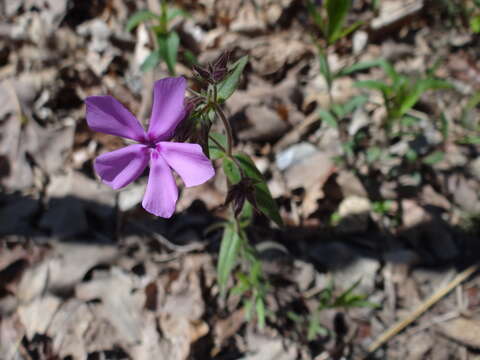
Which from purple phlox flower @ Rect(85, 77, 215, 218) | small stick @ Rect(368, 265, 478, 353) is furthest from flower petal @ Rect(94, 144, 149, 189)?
small stick @ Rect(368, 265, 478, 353)

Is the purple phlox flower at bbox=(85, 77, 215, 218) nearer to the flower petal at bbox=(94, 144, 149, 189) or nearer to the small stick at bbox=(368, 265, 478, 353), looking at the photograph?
the flower petal at bbox=(94, 144, 149, 189)

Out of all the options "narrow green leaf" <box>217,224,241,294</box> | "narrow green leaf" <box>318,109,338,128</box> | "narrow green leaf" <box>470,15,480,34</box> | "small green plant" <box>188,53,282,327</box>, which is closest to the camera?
"small green plant" <box>188,53,282,327</box>

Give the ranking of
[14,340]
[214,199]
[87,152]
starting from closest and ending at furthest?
[14,340] → [214,199] → [87,152]

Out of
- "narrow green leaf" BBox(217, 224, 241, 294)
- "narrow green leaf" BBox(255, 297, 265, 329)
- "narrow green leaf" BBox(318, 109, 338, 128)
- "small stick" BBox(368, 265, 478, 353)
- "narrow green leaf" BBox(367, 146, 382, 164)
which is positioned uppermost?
"narrow green leaf" BBox(318, 109, 338, 128)

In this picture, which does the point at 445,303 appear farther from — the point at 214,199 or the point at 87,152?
the point at 87,152

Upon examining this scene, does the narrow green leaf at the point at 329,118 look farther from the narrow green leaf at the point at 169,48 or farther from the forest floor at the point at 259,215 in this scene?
the narrow green leaf at the point at 169,48

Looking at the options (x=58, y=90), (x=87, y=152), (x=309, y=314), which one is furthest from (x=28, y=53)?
(x=309, y=314)

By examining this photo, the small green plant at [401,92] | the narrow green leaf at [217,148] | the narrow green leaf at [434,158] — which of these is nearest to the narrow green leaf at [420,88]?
the small green plant at [401,92]

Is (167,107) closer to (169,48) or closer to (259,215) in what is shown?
Result: (259,215)

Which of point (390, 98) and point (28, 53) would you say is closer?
point (390, 98)
